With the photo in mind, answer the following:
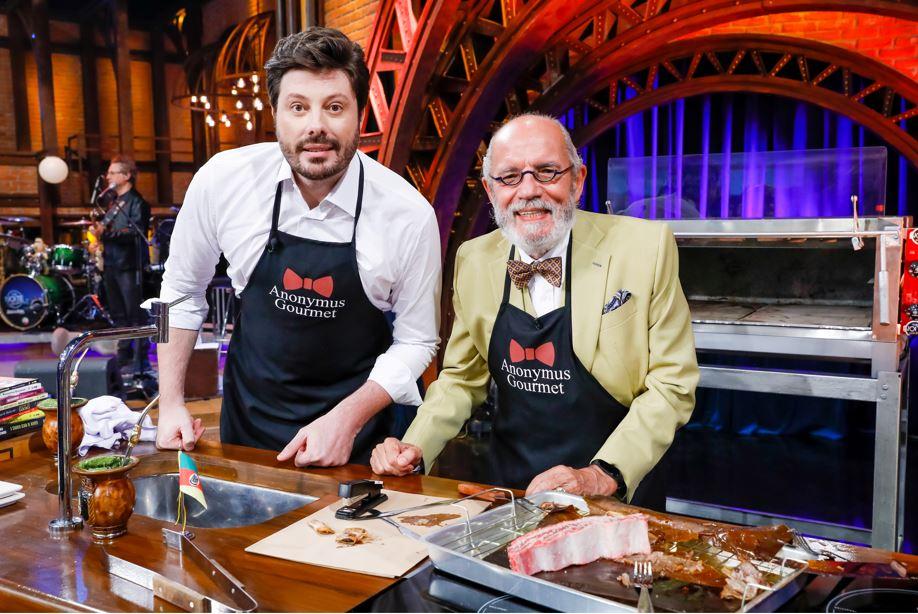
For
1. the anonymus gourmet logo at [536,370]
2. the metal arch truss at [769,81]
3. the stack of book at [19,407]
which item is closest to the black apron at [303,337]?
the anonymus gourmet logo at [536,370]

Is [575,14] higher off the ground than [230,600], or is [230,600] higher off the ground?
[575,14]

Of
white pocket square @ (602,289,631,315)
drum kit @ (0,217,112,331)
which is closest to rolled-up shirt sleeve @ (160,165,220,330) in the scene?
white pocket square @ (602,289,631,315)

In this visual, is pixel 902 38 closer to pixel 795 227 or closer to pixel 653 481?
pixel 795 227

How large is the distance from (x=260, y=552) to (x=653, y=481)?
4.18 feet

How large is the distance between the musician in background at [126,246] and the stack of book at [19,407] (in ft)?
16.9

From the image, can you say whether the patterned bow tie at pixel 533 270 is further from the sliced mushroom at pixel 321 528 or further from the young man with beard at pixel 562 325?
the sliced mushroom at pixel 321 528

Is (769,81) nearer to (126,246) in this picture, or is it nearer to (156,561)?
(126,246)

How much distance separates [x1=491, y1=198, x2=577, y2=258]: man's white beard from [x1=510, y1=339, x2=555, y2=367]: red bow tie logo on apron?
26cm

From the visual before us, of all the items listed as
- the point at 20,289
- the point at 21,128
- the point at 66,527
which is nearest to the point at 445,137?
the point at 66,527

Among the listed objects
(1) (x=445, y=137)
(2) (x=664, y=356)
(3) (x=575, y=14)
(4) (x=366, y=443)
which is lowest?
(4) (x=366, y=443)

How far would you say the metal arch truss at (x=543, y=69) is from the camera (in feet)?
18.8

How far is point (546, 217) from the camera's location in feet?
6.56

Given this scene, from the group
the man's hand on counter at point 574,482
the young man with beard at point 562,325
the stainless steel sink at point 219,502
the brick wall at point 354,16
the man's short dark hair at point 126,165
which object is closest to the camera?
the man's hand on counter at point 574,482

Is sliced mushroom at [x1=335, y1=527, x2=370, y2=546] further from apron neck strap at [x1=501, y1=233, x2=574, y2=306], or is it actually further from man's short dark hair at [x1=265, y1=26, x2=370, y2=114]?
man's short dark hair at [x1=265, y1=26, x2=370, y2=114]
